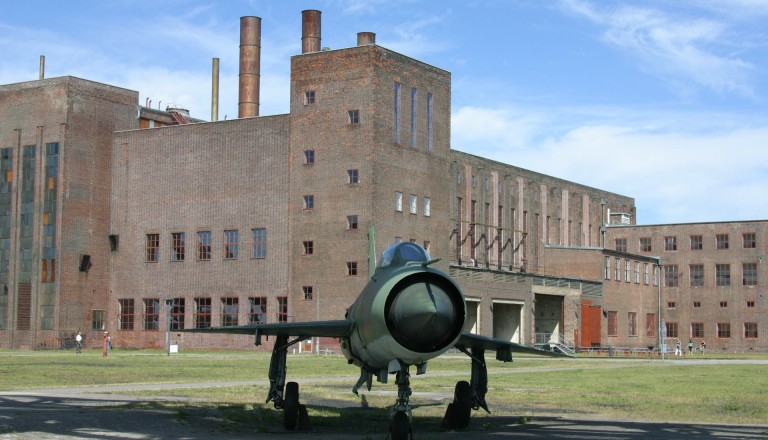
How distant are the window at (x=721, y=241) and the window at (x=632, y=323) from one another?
12577mm

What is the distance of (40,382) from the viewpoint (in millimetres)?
31312

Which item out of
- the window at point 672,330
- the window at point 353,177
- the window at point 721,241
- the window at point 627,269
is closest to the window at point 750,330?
the window at point 672,330

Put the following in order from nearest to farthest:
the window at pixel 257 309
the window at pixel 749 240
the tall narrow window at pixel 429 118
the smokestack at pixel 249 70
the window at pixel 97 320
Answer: the window at pixel 257 309
the tall narrow window at pixel 429 118
the window at pixel 97 320
the smokestack at pixel 249 70
the window at pixel 749 240

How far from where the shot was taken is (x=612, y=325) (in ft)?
320

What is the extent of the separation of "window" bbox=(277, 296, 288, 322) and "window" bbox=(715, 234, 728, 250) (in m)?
50.3

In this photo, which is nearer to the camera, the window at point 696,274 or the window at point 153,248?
the window at point 153,248

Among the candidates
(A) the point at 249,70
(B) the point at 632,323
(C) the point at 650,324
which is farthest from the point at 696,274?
(A) the point at 249,70

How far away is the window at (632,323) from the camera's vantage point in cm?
10062

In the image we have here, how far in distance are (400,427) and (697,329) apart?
98.7 metres

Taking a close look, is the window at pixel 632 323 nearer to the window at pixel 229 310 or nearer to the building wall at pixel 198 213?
the building wall at pixel 198 213

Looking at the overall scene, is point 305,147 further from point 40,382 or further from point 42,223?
point 40,382

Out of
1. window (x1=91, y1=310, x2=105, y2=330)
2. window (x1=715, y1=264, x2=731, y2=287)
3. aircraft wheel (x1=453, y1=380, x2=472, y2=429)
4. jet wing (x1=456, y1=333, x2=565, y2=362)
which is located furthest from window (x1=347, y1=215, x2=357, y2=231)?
aircraft wheel (x1=453, y1=380, x2=472, y2=429)

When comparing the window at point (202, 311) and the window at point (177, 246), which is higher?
the window at point (177, 246)

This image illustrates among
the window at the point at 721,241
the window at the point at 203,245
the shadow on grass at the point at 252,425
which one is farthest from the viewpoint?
the window at the point at 721,241
